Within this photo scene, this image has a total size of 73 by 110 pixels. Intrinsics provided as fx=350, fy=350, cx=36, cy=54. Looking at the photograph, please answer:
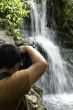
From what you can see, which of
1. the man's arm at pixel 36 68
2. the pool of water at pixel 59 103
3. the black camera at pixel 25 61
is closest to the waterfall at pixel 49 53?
the pool of water at pixel 59 103

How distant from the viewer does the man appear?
257 cm

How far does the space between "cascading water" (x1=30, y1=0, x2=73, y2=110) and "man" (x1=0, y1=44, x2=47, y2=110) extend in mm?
7203

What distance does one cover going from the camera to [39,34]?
17.4 metres

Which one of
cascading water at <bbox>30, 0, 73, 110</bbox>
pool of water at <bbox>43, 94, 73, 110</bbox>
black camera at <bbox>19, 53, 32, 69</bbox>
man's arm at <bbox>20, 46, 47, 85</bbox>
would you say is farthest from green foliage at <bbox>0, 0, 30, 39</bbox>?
man's arm at <bbox>20, 46, 47, 85</bbox>

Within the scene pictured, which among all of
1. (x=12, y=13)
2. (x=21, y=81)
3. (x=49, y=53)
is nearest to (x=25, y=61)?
(x=21, y=81)

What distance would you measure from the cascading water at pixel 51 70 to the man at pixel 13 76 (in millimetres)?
7203

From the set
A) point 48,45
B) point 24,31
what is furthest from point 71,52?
point 24,31

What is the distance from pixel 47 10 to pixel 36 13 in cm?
111

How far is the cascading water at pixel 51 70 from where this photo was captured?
1100cm

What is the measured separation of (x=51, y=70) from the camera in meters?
14.0

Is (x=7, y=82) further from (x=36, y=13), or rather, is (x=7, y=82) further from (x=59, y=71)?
(x=36, y=13)

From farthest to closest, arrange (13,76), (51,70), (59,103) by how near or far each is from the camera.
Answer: (51,70) → (59,103) → (13,76)

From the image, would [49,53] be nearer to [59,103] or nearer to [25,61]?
[59,103]

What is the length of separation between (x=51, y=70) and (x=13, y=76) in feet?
37.5
